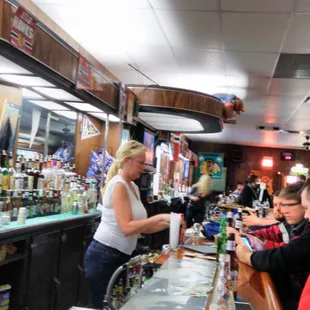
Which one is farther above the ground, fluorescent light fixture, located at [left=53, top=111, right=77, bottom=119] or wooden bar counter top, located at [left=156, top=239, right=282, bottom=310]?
fluorescent light fixture, located at [left=53, top=111, right=77, bottom=119]

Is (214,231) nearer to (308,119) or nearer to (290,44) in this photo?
(290,44)

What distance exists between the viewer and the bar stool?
1880 mm

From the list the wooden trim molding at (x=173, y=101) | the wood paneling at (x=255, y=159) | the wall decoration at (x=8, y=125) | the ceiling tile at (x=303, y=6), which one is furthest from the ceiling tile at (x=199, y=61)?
the wood paneling at (x=255, y=159)

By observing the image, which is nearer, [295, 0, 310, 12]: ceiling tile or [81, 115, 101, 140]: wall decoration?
[295, 0, 310, 12]: ceiling tile

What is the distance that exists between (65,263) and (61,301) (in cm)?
34

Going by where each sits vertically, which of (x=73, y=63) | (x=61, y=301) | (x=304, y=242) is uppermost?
(x=73, y=63)

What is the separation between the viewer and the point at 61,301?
3660 mm

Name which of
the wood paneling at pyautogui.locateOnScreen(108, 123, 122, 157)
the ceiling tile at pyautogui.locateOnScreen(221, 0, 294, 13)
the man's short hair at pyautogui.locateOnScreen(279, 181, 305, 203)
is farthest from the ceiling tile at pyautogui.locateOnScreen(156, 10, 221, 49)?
the man's short hair at pyautogui.locateOnScreen(279, 181, 305, 203)

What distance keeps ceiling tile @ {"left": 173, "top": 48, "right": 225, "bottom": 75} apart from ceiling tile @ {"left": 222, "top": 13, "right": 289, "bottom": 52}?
0.39 meters

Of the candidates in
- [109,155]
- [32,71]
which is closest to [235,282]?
[32,71]

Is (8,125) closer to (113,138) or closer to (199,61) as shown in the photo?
(113,138)

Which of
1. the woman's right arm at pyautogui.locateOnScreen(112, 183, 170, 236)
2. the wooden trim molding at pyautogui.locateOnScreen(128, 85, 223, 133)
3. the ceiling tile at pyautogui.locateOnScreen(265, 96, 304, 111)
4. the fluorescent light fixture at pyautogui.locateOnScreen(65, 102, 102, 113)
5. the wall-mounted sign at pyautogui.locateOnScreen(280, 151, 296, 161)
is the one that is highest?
the ceiling tile at pyautogui.locateOnScreen(265, 96, 304, 111)

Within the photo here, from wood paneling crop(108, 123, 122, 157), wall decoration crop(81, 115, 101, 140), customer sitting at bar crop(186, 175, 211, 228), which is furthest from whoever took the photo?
customer sitting at bar crop(186, 175, 211, 228)

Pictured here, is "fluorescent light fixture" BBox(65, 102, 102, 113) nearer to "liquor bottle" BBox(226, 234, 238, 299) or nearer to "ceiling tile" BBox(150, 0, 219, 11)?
"ceiling tile" BBox(150, 0, 219, 11)
